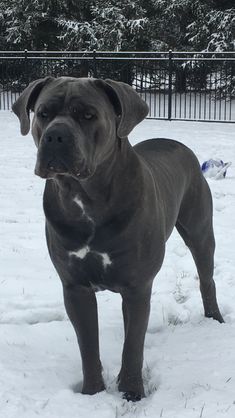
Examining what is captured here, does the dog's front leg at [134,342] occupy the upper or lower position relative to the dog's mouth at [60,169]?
lower

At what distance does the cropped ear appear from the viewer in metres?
2.81

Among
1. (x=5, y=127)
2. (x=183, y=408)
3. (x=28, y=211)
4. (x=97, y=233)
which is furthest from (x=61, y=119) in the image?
(x=5, y=127)

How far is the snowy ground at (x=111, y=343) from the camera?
10.1 ft

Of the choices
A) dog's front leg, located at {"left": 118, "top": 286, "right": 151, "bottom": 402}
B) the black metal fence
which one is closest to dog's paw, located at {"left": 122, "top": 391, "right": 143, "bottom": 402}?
dog's front leg, located at {"left": 118, "top": 286, "right": 151, "bottom": 402}

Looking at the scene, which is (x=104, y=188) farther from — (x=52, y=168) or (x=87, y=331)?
(x=87, y=331)

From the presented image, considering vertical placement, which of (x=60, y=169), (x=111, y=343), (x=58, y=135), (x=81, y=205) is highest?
(x=58, y=135)

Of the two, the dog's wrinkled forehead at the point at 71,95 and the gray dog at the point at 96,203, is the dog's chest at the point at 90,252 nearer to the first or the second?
the gray dog at the point at 96,203

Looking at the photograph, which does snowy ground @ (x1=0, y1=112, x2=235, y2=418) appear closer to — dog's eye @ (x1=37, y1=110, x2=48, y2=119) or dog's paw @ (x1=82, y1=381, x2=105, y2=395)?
dog's paw @ (x1=82, y1=381, x2=105, y2=395)

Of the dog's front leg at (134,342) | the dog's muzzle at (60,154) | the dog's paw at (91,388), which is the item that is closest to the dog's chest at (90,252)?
the dog's front leg at (134,342)

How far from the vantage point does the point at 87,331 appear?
324 centimetres

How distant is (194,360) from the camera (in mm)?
3598

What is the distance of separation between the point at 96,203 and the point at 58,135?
1.66 feet

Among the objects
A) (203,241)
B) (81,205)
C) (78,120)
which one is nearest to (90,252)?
(81,205)

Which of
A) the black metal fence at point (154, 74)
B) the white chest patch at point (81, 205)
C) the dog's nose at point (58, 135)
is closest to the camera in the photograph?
the dog's nose at point (58, 135)
